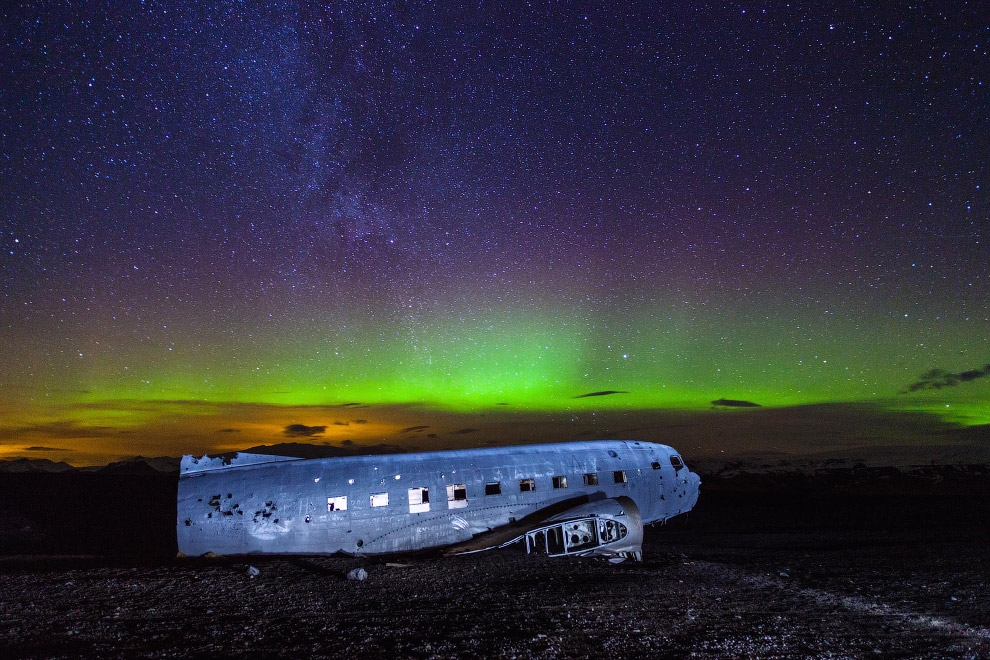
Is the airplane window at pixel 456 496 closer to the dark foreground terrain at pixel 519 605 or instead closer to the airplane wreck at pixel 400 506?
the airplane wreck at pixel 400 506

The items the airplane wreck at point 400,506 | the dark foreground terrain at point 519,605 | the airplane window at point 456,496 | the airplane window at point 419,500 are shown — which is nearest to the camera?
the dark foreground terrain at point 519,605

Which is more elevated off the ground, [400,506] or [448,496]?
[448,496]

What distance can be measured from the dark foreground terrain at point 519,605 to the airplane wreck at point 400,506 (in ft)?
2.73

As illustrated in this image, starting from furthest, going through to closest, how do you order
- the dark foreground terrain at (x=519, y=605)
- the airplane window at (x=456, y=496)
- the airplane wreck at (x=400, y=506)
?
the airplane window at (x=456, y=496) → the airplane wreck at (x=400, y=506) → the dark foreground terrain at (x=519, y=605)

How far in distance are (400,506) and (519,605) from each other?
7.40 m

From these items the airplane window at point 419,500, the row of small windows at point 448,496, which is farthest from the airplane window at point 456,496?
the airplane window at point 419,500

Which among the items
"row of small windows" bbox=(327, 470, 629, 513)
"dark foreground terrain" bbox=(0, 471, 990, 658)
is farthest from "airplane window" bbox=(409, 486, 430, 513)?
"dark foreground terrain" bbox=(0, 471, 990, 658)

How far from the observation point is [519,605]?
1201cm

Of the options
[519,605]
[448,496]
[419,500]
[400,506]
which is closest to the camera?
[519,605]

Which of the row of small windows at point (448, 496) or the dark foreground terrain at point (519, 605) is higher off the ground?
the row of small windows at point (448, 496)

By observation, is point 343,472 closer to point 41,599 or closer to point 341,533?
point 341,533

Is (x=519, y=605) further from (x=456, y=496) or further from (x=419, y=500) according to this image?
(x=419, y=500)

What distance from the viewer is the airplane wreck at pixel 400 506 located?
683 inches

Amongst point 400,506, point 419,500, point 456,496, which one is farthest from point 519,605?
point 400,506
